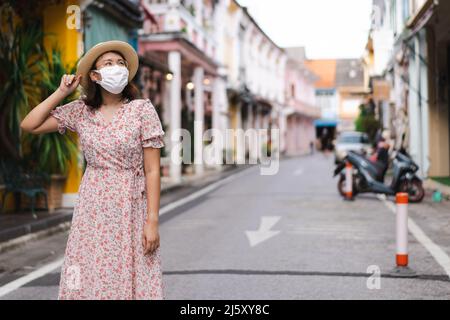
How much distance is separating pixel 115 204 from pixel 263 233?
6.51 meters

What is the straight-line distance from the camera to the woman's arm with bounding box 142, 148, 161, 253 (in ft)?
11.1

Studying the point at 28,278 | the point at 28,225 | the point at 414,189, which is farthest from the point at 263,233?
the point at 414,189

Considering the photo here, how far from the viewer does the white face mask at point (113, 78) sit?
11.2 feet

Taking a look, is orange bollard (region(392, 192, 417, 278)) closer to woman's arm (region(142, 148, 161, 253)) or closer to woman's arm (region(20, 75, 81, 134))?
woman's arm (region(142, 148, 161, 253))

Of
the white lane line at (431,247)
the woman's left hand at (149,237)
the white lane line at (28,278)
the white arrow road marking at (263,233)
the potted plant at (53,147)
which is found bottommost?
the white lane line at (431,247)

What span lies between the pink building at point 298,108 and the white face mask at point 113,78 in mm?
51663

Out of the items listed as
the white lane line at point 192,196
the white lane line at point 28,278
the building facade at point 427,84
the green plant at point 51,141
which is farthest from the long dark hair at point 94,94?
the building facade at point 427,84

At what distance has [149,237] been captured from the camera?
339 cm

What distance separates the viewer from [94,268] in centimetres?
341

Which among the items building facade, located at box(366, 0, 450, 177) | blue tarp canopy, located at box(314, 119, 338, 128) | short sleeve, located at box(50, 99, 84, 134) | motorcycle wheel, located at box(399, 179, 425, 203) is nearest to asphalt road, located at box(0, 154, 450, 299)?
motorcycle wheel, located at box(399, 179, 425, 203)

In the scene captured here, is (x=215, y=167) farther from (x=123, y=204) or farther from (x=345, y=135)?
(x=123, y=204)

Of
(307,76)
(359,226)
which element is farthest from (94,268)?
(307,76)

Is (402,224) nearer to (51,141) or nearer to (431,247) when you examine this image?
(431,247)

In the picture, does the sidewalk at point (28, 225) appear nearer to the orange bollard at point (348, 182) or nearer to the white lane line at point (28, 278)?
the white lane line at point (28, 278)
